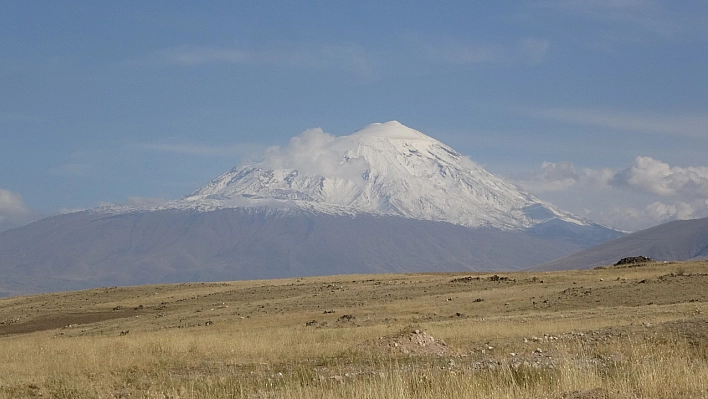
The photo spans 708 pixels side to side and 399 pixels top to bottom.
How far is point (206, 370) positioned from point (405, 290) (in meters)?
34.1

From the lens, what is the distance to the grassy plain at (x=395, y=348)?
1414cm

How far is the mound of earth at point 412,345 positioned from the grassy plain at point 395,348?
6 centimetres

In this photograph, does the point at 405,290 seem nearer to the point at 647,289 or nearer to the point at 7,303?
the point at 647,289

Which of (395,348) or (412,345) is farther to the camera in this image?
(412,345)

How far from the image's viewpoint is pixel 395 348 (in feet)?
73.8

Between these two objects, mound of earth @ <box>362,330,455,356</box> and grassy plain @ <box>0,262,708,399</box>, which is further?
mound of earth @ <box>362,330,455,356</box>

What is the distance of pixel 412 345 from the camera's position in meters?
22.8

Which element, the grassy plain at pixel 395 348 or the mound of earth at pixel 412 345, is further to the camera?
the mound of earth at pixel 412 345

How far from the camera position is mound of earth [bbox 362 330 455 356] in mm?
22359

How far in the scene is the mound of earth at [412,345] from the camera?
22.4 m

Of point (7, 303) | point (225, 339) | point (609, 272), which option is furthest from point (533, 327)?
point (7, 303)

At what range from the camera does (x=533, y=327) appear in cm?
2772

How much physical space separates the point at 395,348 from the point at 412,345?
1.87 feet

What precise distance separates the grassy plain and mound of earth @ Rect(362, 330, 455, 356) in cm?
6
